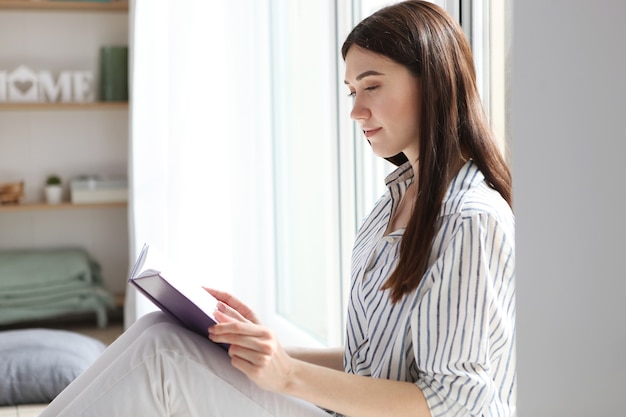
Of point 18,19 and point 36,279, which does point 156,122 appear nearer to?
point 36,279

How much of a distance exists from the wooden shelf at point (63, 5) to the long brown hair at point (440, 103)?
2920mm

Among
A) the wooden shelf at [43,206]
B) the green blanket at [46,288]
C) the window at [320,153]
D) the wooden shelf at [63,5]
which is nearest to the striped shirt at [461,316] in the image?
the window at [320,153]

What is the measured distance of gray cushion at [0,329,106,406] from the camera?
8.03ft

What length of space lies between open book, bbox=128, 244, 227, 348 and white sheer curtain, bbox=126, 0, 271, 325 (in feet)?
5.42

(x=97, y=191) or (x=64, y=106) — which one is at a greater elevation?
(x=64, y=106)

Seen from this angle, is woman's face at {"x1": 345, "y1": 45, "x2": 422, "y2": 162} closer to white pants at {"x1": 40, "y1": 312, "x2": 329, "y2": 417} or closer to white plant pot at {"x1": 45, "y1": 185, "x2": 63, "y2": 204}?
white pants at {"x1": 40, "y1": 312, "x2": 329, "y2": 417}

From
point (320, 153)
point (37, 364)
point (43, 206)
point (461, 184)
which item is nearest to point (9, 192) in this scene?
point (43, 206)

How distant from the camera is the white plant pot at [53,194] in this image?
3882 millimetres

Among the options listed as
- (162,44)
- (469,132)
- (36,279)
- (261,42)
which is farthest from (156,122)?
(469,132)

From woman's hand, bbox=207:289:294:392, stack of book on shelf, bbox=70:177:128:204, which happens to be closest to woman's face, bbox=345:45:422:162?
woman's hand, bbox=207:289:294:392

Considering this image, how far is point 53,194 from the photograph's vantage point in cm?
388

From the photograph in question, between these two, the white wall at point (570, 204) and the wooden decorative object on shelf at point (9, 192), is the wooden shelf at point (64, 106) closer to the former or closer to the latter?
the wooden decorative object on shelf at point (9, 192)

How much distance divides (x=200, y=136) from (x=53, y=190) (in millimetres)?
1156

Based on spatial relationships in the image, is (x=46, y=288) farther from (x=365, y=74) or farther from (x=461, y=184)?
(x=461, y=184)
